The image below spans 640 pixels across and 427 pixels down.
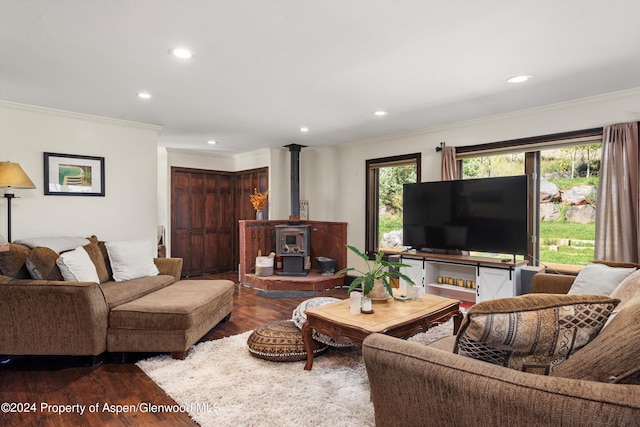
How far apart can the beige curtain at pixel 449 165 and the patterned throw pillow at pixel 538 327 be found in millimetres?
3843

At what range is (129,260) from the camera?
3787 millimetres

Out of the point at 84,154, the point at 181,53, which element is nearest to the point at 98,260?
the point at 84,154

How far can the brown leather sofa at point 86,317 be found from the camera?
2.72 meters

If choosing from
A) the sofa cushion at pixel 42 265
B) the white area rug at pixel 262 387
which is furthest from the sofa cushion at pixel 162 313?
the sofa cushion at pixel 42 265

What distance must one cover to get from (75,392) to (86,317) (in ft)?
1.76

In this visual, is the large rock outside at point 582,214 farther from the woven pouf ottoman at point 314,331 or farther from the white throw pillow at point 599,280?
the woven pouf ottoman at point 314,331

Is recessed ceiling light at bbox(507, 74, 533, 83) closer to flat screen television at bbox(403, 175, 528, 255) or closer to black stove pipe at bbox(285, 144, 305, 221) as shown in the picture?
flat screen television at bbox(403, 175, 528, 255)

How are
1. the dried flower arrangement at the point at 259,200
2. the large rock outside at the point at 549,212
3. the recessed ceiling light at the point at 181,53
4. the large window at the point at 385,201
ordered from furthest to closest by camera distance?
the dried flower arrangement at the point at 259,200 → the large window at the point at 385,201 → the large rock outside at the point at 549,212 → the recessed ceiling light at the point at 181,53

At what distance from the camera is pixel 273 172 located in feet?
21.6

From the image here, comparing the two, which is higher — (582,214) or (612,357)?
(582,214)

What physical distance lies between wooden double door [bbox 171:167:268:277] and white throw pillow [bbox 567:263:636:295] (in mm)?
5175

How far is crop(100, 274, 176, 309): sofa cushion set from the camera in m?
3.06

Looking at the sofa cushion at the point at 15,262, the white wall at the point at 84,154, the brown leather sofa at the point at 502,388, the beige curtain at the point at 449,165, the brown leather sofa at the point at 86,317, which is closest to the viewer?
the brown leather sofa at the point at 502,388

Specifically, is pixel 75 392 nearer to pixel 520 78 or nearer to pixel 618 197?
pixel 520 78
